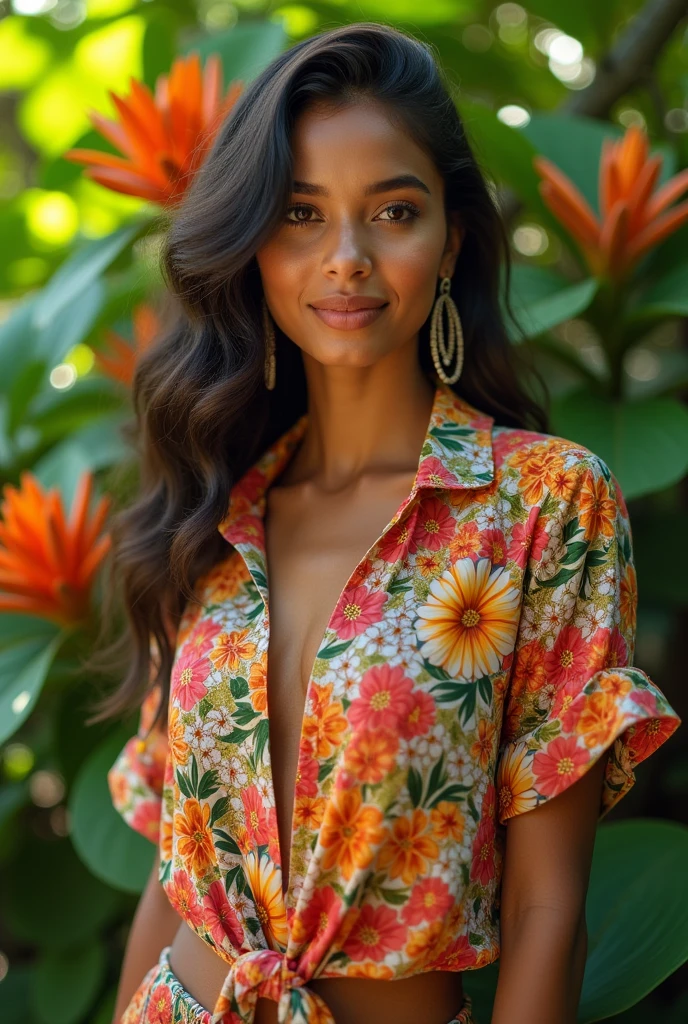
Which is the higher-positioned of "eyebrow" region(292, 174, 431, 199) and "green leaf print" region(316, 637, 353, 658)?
"eyebrow" region(292, 174, 431, 199)

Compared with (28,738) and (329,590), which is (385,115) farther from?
(28,738)

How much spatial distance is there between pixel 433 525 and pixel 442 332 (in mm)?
334

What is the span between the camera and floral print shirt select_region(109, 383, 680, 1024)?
1.23m

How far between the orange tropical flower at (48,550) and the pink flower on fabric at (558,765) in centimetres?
93

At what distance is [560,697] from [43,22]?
2337mm

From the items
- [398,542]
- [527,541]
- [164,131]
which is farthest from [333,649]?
[164,131]

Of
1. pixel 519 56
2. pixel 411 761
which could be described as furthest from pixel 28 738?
pixel 519 56

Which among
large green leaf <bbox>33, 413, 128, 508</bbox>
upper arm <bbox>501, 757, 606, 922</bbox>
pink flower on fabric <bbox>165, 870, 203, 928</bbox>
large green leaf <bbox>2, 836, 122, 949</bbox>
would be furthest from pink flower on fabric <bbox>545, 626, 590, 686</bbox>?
large green leaf <bbox>2, 836, 122, 949</bbox>

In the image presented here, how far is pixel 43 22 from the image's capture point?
2801mm

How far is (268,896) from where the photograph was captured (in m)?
1.33

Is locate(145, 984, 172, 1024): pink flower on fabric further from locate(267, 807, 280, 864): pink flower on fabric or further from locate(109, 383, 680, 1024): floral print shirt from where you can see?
locate(267, 807, 280, 864): pink flower on fabric

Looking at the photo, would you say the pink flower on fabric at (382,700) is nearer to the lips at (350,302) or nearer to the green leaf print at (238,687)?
the green leaf print at (238,687)

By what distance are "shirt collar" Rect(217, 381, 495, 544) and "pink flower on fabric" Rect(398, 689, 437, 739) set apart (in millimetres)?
249

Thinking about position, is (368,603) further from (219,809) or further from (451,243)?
(451,243)
